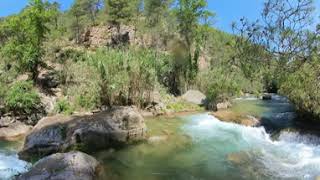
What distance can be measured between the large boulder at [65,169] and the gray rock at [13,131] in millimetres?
9379

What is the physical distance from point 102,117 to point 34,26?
15.0 meters

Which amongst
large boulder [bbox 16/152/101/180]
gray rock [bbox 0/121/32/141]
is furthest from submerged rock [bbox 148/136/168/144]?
gray rock [bbox 0/121/32/141]

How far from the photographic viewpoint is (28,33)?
95.5 ft

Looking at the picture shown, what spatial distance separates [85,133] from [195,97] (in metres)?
17.7

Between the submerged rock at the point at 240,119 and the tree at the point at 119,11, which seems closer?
the submerged rock at the point at 240,119

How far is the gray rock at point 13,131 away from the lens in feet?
67.2

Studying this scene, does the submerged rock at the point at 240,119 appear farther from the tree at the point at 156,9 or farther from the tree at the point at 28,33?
the tree at the point at 156,9

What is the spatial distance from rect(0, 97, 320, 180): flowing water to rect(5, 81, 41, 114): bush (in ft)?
22.3

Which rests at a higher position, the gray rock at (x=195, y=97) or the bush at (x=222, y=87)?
the bush at (x=222, y=87)

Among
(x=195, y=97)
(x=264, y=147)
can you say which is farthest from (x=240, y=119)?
(x=195, y=97)

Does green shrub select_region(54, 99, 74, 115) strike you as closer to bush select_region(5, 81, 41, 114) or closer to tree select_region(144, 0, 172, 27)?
bush select_region(5, 81, 41, 114)

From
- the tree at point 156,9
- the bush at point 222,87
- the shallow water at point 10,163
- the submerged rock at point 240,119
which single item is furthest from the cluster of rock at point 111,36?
the shallow water at point 10,163

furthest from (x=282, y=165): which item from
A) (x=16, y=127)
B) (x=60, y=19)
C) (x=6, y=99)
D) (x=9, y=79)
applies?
(x=60, y=19)

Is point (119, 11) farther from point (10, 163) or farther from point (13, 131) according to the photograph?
point (10, 163)
